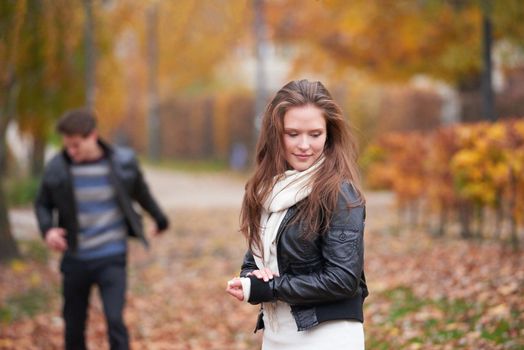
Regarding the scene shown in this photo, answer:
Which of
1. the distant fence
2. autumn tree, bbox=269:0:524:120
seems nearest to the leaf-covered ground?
the distant fence

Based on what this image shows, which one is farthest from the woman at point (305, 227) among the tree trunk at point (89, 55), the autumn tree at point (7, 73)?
the tree trunk at point (89, 55)

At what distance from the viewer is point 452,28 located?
1897 cm

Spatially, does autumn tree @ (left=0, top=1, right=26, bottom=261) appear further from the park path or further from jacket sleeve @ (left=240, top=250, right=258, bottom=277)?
jacket sleeve @ (left=240, top=250, right=258, bottom=277)

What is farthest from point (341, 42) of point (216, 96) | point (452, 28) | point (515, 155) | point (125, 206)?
point (125, 206)

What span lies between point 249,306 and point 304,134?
6001 millimetres

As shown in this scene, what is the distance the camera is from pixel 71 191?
561 centimetres

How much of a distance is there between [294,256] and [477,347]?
117 inches

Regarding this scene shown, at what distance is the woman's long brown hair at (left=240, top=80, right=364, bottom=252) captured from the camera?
319 centimetres

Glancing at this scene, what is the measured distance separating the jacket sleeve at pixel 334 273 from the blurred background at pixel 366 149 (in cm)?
78

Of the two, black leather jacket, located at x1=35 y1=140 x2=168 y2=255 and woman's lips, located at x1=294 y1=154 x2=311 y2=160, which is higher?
woman's lips, located at x1=294 y1=154 x2=311 y2=160

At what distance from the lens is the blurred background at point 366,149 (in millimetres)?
7695

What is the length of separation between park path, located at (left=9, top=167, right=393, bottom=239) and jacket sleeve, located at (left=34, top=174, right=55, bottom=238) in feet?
23.8

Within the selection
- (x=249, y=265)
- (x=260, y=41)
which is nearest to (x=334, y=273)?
(x=249, y=265)

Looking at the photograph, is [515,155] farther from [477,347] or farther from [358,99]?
[358,99]
